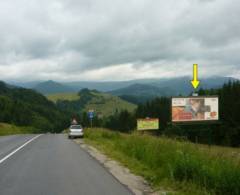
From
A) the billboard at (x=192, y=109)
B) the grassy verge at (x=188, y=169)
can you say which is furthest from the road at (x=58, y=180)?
the billboard at (x=192, y=109)

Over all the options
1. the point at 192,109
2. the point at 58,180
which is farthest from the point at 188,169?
the point at 192,109

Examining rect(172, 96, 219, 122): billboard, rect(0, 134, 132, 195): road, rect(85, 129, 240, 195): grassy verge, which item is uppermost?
rect(172, 96, 219, 122): billboard

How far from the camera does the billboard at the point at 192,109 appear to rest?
65.3 feet

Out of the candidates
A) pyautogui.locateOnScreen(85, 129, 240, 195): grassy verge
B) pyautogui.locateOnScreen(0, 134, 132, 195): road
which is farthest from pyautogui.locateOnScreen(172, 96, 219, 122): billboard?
pyautogui.locateOnScreen(0, 134, 132, 195): road

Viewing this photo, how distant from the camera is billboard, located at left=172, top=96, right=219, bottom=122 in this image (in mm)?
19891

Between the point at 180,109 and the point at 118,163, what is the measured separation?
562 centimetres

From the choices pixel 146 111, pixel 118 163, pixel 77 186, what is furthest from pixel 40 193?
pixel 146 111

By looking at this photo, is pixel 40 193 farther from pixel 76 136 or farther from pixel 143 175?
pixel 76 136

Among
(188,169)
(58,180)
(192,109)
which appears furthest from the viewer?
(192,109)

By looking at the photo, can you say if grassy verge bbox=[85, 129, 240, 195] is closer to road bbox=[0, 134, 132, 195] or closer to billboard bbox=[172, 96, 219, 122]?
road bbox=[0, 134, 132, 195]

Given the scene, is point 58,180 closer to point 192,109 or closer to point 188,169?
point 188,169

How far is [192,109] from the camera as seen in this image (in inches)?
787

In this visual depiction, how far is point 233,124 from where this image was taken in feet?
278

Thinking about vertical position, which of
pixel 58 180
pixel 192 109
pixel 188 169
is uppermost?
pixel 192 109
